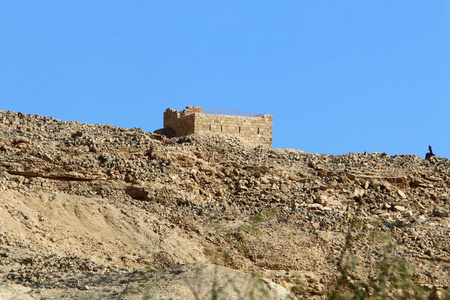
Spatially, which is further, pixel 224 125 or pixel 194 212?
pixel 224 125

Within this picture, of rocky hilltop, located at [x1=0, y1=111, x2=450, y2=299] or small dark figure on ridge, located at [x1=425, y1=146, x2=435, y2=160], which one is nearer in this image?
rocky hilltop, located at [x1=0, y1=111, x2=450, y2=299]

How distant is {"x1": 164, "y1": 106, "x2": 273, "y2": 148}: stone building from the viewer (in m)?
26.9

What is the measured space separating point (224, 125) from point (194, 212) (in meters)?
8.45

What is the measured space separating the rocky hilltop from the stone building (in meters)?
1.36

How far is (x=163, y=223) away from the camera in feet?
59.5

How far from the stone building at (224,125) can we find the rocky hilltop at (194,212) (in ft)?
4.47

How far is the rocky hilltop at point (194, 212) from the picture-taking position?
13.6 meters

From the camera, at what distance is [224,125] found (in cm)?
2727

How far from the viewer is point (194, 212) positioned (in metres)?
19.2

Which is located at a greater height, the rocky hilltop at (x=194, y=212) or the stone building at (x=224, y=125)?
the stone building at (x=224, y=125)

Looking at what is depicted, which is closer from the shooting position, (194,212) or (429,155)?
(194,212)

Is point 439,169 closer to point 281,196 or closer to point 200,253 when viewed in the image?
point 281,196

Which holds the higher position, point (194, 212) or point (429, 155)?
point (429, 155)

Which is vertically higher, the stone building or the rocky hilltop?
the stone building
